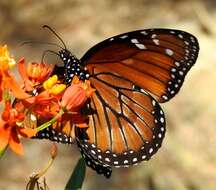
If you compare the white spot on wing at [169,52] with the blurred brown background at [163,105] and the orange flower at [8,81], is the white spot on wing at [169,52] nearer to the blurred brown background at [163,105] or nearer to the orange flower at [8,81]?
the orange flower at [8,81]

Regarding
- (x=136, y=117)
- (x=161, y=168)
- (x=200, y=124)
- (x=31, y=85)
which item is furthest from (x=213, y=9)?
(x=31, y=85)

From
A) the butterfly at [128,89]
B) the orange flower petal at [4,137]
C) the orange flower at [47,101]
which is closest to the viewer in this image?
the orange flower petal at [4,137]

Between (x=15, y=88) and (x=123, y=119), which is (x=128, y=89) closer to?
(x=123, y=119)

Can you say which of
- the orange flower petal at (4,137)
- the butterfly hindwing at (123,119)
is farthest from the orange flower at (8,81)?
the butterfly hindwing at (123,119)

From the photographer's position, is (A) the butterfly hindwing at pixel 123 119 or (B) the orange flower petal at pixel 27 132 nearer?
(B) the orange flower petal at pixel 27 132

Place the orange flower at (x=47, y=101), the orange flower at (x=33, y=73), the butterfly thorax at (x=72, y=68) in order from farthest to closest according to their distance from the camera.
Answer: the butterfly thorax at (x=72, y=68) → the orange flower at (x=33, y=73) → the orange flower at (x=47, y=101)

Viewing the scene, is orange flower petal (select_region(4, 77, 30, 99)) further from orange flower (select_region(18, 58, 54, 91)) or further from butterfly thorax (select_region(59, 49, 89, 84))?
butterfly thorax (select_region(59, 49, 89, 84))

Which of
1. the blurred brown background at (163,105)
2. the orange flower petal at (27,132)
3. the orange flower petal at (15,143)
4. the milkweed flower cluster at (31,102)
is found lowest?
the blurred brown background at (163,105)

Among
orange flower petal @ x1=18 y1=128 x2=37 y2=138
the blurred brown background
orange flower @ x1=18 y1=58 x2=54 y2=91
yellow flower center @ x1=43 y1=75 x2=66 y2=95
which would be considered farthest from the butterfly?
the blurred brown background
